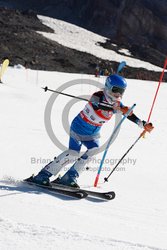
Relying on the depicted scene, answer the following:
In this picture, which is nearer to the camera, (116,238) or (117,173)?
(116,238)

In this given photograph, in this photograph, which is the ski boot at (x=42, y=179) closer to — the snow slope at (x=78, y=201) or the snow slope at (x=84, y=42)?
the snow slope at (x=78, y=201)

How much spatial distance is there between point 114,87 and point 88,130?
707 millimetres

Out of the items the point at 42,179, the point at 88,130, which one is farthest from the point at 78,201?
the point at 88,130

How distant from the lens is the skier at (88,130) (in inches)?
235

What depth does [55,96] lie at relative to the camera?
16047 millimetres

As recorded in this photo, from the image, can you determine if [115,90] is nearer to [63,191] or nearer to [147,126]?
[147,126]

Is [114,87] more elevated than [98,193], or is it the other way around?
[114,87]

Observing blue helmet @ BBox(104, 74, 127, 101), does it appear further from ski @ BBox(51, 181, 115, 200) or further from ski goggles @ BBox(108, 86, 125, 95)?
ski @ BBox(51, 181, 115, 200)

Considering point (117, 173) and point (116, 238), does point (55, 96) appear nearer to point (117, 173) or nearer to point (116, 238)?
point (117, 173)

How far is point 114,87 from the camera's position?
5953 mm

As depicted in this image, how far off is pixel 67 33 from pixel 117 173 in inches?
1771

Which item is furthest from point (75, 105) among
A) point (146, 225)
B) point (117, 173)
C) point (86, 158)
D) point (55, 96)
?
point (146, 225)

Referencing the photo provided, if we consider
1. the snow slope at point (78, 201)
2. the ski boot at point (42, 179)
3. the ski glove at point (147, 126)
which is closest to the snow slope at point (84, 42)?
the snow slope at point (78, 201)

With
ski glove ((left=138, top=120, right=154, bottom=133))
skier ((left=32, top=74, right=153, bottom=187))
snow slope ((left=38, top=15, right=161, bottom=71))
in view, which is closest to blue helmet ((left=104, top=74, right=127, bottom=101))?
skier ((left=32, top=74, right=153, bottom=187))
